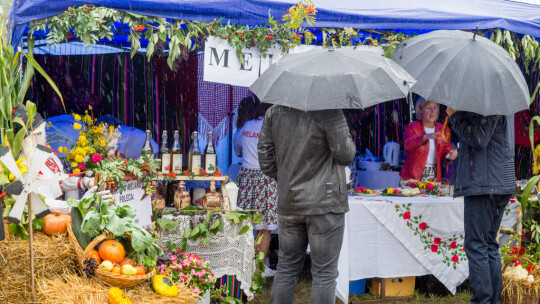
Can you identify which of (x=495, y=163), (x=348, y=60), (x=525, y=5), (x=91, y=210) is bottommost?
(x=91, y=210)

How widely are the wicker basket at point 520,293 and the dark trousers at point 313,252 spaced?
160 centimetres

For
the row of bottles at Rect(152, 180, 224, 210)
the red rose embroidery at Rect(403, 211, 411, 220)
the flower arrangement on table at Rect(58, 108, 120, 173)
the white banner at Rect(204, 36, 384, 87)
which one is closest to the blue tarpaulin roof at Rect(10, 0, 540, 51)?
the white banner at Rect(204, 36, 384, 87)

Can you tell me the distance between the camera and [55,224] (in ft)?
11.3

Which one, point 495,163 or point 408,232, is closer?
point 495,163

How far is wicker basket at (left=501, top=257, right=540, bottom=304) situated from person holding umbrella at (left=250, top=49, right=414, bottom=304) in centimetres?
162

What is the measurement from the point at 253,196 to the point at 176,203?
1052 mm

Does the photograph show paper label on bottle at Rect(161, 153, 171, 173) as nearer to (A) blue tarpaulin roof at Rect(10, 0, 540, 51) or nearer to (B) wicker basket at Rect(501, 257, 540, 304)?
(A) blue tarpaulin roof at Rect(10, 0, 540, 51)

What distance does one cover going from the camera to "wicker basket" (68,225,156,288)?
3.13 metres

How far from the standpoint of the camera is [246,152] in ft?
18.5

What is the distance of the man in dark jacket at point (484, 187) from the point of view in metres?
3.79

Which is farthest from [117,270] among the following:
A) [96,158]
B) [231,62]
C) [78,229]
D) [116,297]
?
[231,62]

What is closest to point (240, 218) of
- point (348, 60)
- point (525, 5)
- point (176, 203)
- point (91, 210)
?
point (176, 203)

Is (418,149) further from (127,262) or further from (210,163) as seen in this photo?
(127,262)

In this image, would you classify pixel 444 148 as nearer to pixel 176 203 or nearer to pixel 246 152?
pixel 246 152
